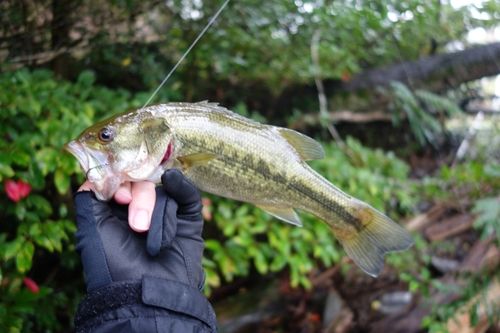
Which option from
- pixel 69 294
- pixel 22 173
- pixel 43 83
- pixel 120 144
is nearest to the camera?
pixel 120 144

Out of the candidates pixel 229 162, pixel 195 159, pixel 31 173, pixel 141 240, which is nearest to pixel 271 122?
pixel 31 173

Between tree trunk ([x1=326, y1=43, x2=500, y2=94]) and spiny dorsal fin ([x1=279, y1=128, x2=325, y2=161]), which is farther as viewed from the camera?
tree trunk ([x1=326, y1=43, x2=500, y2=94])

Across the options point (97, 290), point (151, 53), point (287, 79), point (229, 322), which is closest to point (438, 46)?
point (287, 79)

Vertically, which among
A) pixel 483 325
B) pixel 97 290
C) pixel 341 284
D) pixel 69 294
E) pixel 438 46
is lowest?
pixel 341 284

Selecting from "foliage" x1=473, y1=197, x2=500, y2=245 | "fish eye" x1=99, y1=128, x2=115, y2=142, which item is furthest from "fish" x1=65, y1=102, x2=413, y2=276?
"foliage" x1=473, y1=197, x2=500, y2=245

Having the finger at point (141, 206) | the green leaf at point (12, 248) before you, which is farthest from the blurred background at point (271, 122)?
the finger at point (141, 206)

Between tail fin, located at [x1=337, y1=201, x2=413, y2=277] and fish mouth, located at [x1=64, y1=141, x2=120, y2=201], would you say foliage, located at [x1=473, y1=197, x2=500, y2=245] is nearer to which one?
tail fin, located at [x1=337, y1=201, x2=413, y2=277]

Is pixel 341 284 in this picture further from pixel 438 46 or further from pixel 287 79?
pixel 438 46

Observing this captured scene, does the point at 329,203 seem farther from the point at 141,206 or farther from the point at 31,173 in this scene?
the point at 31,173
